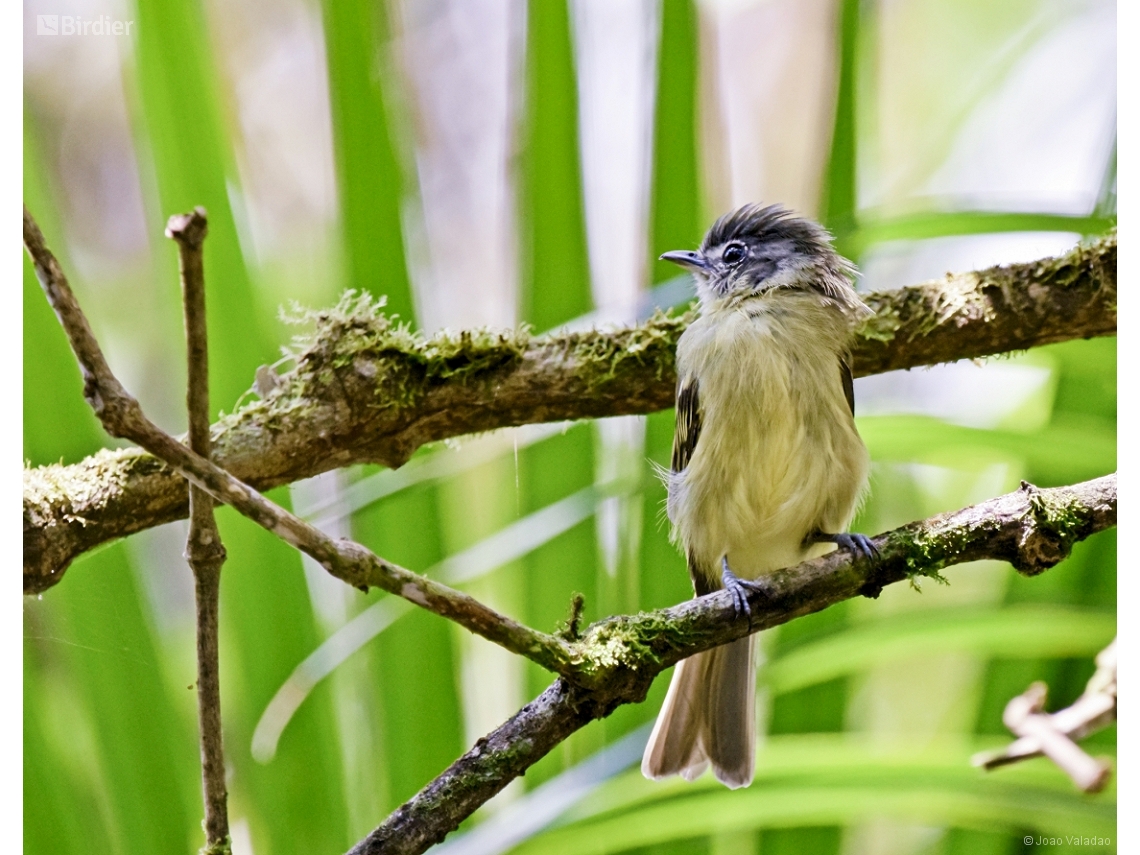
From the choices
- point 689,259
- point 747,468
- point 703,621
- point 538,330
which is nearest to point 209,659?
point 703,621

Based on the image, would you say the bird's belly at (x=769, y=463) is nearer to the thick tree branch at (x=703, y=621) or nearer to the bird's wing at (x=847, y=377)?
the bird's wing at (x=847, y=377)

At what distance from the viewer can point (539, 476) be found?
1.55m

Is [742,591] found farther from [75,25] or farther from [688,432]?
[75,25]

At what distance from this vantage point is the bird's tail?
1.50 metres

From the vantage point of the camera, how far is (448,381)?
4.86 feet

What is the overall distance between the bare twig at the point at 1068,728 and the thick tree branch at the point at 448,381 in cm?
58

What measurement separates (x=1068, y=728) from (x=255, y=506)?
137 cm

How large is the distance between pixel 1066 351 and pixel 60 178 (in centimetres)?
169

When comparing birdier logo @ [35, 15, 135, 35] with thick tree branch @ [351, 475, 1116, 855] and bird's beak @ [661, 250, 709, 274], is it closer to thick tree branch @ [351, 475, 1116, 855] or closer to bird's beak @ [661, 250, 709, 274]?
bird's beak @ [661, 250, 709, 274]

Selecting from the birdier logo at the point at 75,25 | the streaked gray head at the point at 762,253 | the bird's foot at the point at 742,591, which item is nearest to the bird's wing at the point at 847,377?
the streaked gray head at the point at 762,253
